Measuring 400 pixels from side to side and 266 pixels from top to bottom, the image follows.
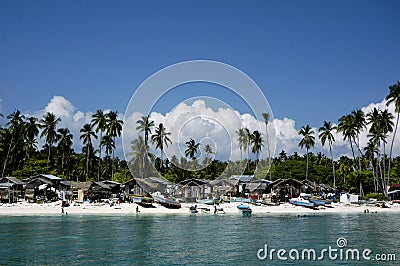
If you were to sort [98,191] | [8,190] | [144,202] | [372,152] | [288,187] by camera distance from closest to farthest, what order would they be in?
[144,202]
[8,190]
[98,191]
[288,187]
[372,152]

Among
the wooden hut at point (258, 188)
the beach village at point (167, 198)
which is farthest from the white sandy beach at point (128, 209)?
the wooden hut at point (258, 188)

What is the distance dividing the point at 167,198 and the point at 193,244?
32292mm

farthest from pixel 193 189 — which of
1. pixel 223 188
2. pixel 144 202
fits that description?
pixel 144 202

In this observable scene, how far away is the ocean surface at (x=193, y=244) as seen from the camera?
22.2 m

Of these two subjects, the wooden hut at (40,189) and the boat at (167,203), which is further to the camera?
the wooden hut at (40,189)

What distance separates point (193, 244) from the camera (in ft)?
90.0

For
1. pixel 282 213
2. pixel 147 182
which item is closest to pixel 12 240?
pixel 282 213

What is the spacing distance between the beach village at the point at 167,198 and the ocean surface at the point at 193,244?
17.6 m

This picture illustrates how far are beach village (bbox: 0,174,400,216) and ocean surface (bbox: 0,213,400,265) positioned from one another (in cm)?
1755

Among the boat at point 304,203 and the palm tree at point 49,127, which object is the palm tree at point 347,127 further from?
the palm tree at point 49,127

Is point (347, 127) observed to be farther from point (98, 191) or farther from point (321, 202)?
point (98, 191)

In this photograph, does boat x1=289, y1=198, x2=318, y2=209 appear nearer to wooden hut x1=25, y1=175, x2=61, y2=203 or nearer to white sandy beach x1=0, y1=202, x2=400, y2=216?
white sandy beach x1=0, y1=202, x2=400, y2=216

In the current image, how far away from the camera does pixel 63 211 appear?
175 feet

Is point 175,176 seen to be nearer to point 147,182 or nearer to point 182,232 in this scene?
point 147,182
